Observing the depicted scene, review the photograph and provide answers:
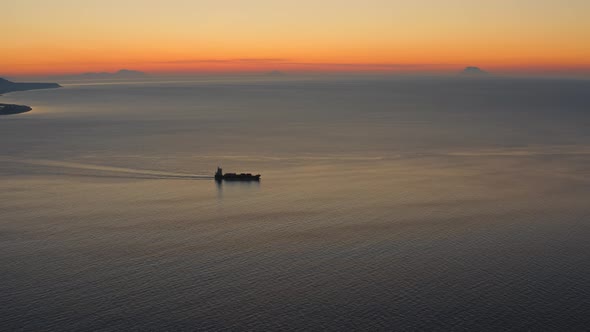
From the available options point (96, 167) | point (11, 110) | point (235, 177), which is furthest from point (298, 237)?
point (11, 110)

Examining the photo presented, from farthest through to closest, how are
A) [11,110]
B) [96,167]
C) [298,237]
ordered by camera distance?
[11,110]
[96,167]
[298,237]

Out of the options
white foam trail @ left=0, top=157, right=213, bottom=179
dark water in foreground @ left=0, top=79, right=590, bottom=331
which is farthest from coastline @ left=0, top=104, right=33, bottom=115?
white foam trail @ left=0, top=157, right=213, bottom=179

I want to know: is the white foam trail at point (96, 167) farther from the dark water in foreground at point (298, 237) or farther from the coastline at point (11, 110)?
the coastline at point (11, 110)

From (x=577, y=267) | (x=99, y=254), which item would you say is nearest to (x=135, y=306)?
(x=99, y=254)

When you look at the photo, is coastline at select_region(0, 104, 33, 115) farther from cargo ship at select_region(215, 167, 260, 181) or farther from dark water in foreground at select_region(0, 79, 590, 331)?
cargo ship at select_region(215, 167, 260, 181)

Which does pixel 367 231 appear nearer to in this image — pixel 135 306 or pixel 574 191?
pixel 135 306

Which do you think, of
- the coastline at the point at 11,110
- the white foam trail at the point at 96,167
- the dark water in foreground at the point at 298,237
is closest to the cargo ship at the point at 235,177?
the dark water in foreground at the point at 298,237

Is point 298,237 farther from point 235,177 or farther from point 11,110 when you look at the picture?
point 11,110

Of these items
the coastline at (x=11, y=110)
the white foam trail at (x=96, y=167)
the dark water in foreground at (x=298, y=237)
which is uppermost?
the coastline at (x=11, y=110)

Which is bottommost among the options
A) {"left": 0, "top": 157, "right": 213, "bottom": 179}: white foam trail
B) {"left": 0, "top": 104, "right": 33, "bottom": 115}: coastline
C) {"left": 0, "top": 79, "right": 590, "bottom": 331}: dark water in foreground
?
{"left": 0, "top": 79, "right": 590, "bottom": 331}: dark water in foreground
